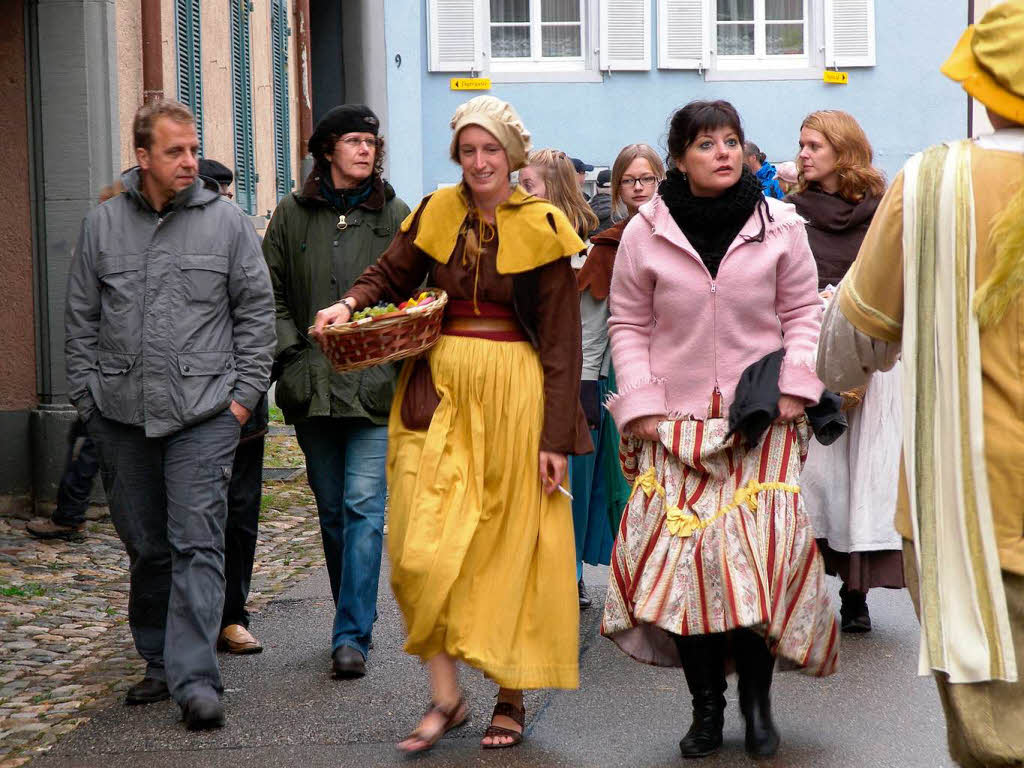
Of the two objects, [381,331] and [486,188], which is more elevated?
[486,188]

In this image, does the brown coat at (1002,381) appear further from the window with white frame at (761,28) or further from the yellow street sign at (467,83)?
the window with white frame at (761,28)

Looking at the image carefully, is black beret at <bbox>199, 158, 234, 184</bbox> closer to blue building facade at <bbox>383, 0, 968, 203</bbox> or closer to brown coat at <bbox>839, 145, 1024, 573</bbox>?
brown coat at <bbox>839, 145, 1024, 573</bbox>

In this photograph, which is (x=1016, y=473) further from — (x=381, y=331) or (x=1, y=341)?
(x=1, y=341)

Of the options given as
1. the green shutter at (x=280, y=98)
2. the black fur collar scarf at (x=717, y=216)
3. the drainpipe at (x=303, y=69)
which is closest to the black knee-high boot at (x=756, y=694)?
the black fur collar scarf at (x=717, y=216)

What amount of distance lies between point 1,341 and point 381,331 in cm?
509

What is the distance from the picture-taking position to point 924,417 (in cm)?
340

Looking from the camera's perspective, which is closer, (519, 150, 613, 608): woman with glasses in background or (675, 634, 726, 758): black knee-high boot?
(675, 634, 726, 758): black knee-high boot

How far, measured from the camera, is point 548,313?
16.8 feet

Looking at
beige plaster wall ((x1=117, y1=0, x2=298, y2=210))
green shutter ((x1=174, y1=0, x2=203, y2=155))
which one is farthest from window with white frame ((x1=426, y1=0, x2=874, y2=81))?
green shutter ((x1=174, y1=0, x2=203, y2=155))

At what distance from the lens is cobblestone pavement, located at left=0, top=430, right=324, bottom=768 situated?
5.60 m

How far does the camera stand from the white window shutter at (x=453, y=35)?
73.4 feet

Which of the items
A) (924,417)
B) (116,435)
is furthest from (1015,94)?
(116,435)

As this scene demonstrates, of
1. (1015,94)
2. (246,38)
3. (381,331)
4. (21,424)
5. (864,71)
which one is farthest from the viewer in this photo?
(864,71)

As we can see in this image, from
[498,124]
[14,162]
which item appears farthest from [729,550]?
[14,162]
